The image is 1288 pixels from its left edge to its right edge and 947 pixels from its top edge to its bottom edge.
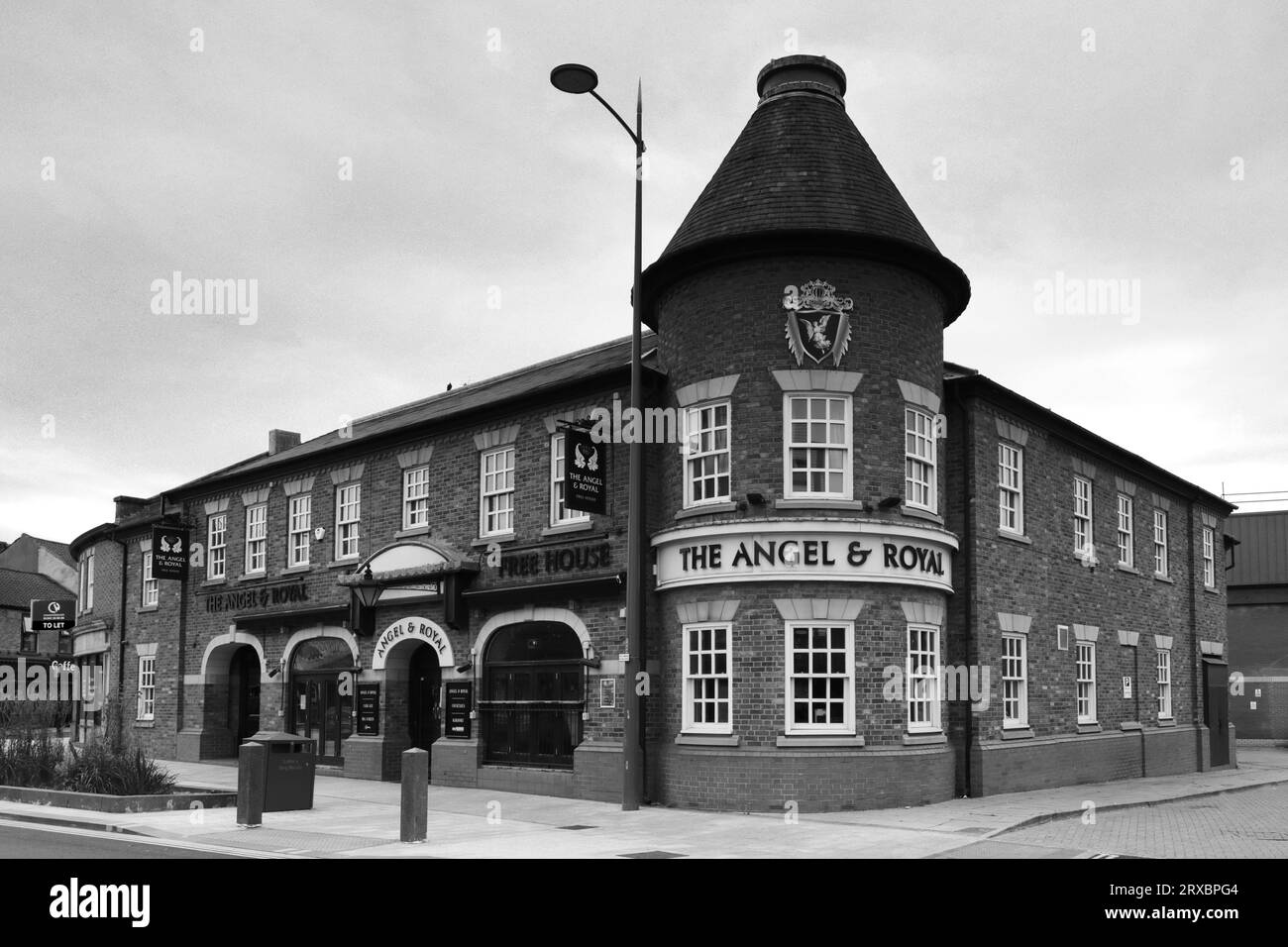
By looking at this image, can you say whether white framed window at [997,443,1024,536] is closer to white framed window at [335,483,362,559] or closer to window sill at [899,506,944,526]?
window sill at [899,506,944,526]

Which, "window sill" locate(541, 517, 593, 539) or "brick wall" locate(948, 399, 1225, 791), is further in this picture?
"window sill" locate(541, 517, 593, 539)

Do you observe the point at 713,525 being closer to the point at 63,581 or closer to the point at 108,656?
the point at 108,656

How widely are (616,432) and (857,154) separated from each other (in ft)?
20.4

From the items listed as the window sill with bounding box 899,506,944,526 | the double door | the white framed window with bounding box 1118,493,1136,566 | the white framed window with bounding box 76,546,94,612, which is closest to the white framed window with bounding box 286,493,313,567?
the double door

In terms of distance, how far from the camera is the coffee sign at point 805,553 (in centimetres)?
1930

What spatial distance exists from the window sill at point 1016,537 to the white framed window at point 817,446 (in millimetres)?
4652

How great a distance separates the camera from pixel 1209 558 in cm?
3369

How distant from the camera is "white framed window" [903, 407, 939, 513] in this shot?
2041 centimetres

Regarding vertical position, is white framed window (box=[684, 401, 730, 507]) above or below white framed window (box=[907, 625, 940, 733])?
above

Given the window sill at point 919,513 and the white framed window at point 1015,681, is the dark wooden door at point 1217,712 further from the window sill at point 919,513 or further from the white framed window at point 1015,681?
the window sill at point 919,513

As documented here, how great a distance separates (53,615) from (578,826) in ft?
106

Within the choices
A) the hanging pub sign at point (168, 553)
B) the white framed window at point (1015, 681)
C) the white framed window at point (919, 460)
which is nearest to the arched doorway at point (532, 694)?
the white framed window at point (919, 460)

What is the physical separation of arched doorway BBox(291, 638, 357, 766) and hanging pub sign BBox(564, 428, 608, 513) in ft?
28.0

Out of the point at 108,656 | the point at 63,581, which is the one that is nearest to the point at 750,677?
the point at 108,656
